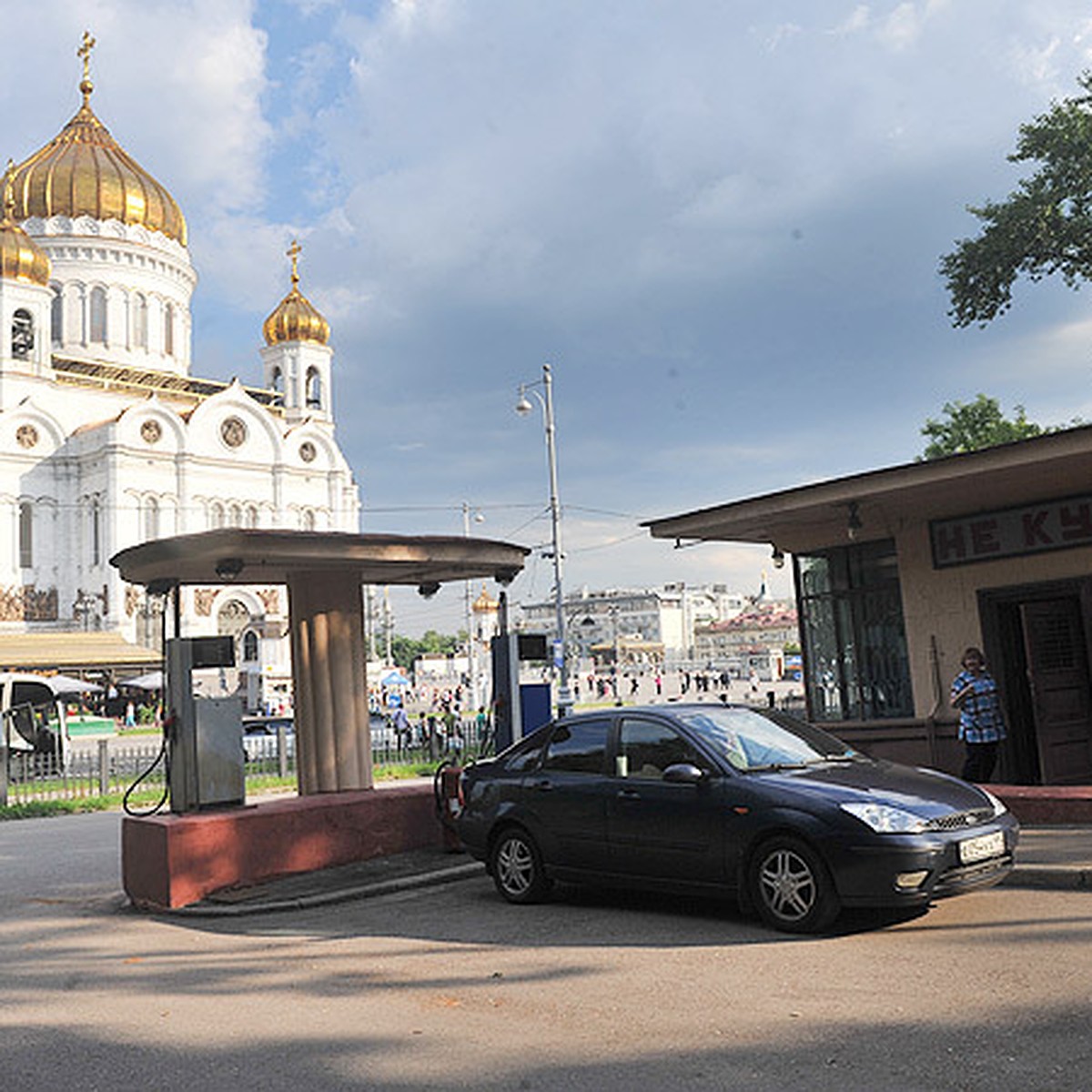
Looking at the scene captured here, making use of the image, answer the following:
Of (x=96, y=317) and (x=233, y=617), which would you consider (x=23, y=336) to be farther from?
(x=233, y=617)

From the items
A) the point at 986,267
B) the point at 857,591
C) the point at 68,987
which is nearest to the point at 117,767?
the point at 857,591

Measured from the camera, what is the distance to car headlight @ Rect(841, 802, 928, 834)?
6.78 meters

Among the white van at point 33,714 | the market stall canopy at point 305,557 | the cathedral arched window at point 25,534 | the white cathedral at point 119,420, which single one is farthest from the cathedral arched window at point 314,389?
the market stall canopy at point 305,557

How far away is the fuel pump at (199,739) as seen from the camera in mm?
9883

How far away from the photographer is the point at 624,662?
134m

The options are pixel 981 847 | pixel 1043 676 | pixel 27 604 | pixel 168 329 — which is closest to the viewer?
pixel 981 847

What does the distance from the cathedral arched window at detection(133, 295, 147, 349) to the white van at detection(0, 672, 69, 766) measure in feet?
135

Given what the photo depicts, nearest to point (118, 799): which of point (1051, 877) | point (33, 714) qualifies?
point (33, 714)

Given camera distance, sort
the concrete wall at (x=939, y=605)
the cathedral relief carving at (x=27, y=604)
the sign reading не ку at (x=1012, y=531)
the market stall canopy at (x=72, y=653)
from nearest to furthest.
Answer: the sign reading не ку at (x=1012, y=531)
the concrete wall at (x=939, y=605)
the market stall canopy at (x=72, y=653)
the cathedral relief carving at (x=27, y=604)

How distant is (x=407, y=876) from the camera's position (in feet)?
32.0

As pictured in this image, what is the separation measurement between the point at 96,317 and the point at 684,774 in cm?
6887

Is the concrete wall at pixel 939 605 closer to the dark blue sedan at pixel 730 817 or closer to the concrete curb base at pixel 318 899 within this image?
the dark blue sedan at pixel 730 817

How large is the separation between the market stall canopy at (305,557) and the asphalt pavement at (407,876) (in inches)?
109

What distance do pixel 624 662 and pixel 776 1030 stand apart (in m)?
129
